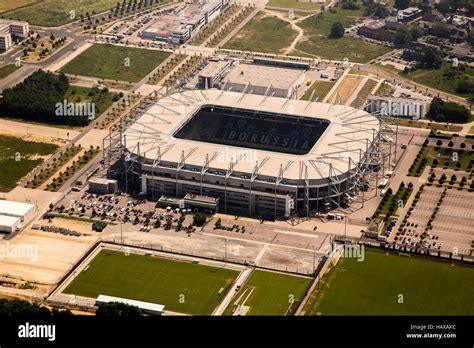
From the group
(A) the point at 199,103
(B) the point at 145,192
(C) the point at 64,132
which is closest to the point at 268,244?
(B) the point at 145,192

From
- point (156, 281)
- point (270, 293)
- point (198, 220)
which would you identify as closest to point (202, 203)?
point (198, 220)

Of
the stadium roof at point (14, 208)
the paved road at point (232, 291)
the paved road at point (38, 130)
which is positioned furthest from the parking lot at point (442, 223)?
the paved road at point (38, 130)

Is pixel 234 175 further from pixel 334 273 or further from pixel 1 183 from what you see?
pixel 1 183

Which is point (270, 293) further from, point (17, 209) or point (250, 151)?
point (17, 209)

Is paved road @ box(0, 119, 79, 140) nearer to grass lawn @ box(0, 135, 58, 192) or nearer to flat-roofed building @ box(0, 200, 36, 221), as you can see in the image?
grass lawn @ box(0, 135, 58, 192)

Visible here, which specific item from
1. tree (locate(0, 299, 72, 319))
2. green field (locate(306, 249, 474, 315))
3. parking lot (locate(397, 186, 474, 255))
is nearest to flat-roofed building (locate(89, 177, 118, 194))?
tree (locate(0, 299, 72, 319))
